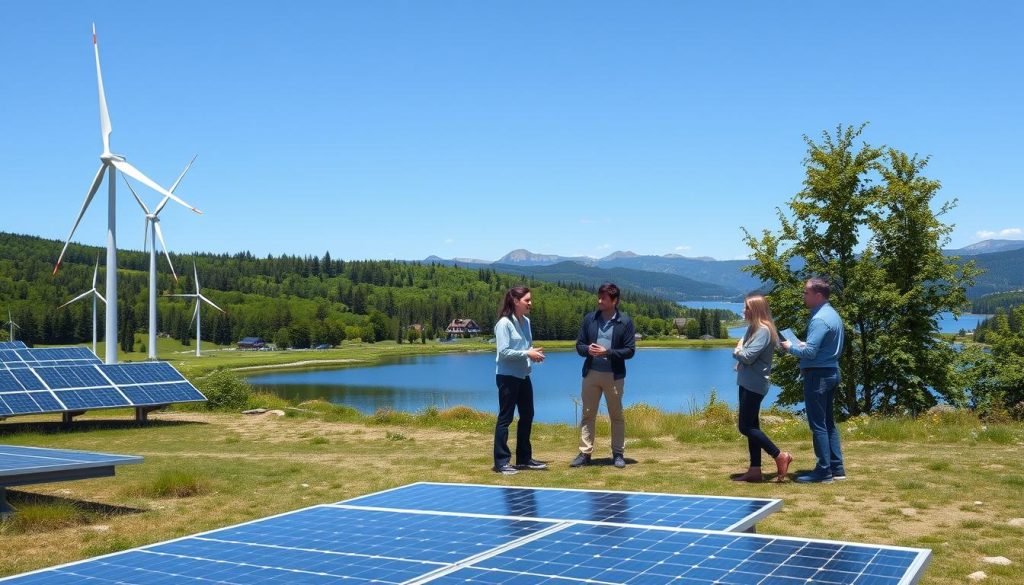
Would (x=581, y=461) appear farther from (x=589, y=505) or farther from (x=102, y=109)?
(x=102, y=109)

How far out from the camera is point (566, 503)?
5.60 metres

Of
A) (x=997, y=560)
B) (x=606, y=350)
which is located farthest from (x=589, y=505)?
(x=606, y=350)

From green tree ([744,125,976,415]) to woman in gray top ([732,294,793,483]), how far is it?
1439cm

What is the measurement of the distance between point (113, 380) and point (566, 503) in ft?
50.8

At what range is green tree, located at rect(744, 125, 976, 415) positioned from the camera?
22.5 meters

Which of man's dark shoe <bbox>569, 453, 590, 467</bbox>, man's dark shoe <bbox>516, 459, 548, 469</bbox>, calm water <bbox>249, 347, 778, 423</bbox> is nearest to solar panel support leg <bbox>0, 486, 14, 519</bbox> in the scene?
man's dark shoe <bbox>516, 459, 548, 469</bbox>

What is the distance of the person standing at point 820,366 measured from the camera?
8.66m

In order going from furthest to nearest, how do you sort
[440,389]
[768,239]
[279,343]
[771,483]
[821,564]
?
[279,343] → [440,389] → [768,239] → [771,483] → [821,564]

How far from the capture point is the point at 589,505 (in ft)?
18.1

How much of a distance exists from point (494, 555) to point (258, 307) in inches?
6500

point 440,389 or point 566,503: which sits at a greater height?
point 566,503

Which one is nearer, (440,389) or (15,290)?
(440,389)

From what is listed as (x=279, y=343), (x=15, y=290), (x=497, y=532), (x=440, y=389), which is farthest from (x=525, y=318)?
(x=15, y=290)

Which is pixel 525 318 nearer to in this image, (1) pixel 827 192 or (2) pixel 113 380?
(2) pixel 113 380
